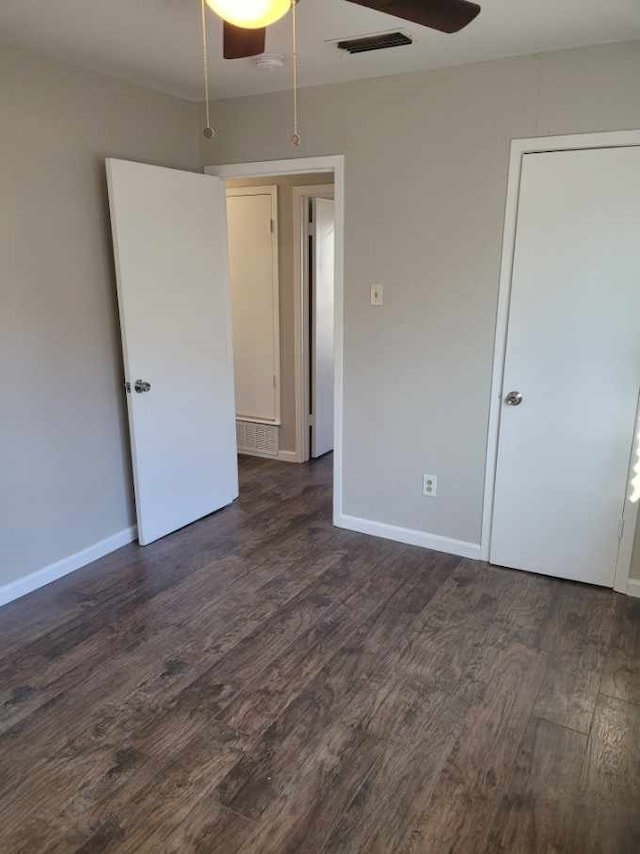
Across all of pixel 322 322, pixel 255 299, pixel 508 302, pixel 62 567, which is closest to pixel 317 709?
pixel 62 567

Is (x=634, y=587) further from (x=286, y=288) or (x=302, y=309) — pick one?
(x=286, y=288)

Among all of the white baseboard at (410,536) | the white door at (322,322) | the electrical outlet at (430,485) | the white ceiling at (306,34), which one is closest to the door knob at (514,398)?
the electrical outlet at (430,485)

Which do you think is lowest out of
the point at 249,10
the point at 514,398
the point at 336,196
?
the point at 514,398

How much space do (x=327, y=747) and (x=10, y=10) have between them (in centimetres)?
282

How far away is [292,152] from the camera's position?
3270mm

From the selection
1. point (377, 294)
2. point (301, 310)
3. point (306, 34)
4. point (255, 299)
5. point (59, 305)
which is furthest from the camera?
point (255, 299)

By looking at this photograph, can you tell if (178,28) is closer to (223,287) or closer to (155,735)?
(223,287)

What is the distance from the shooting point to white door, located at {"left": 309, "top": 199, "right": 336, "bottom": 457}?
4.60 m

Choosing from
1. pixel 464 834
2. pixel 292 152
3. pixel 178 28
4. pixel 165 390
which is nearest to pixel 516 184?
pixel 292 152

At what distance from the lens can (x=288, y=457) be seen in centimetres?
493

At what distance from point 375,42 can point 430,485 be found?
212 centimetres

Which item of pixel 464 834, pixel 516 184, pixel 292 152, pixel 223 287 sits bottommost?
pixel 464 834

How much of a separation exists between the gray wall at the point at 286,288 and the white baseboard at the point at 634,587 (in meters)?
2.69

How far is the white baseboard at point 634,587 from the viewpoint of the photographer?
2.85 m
